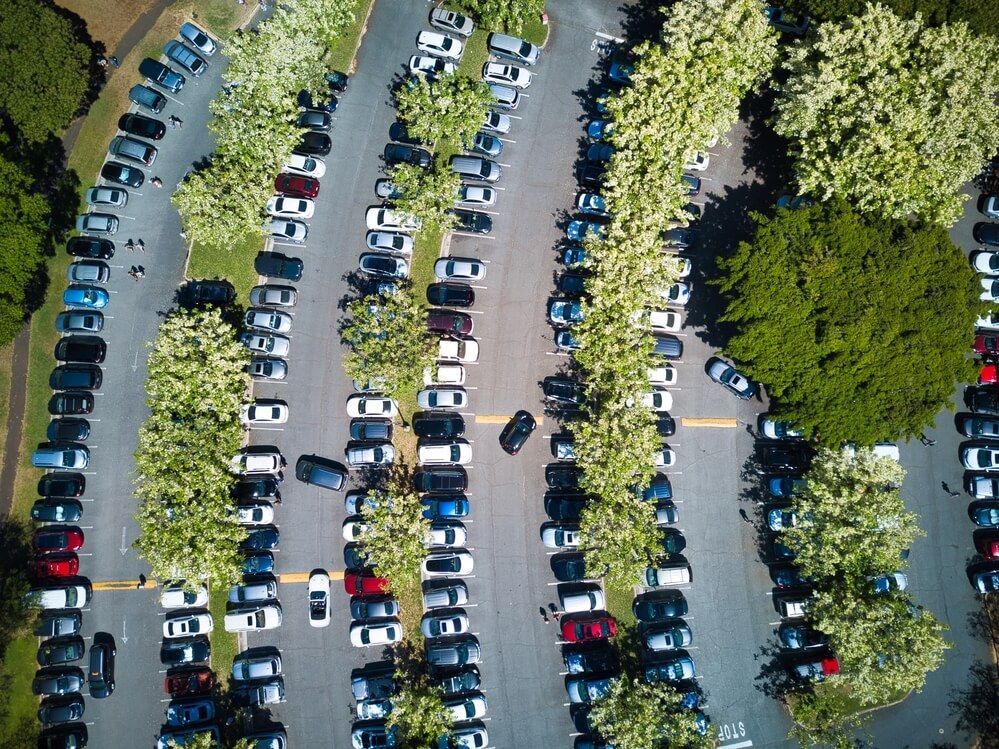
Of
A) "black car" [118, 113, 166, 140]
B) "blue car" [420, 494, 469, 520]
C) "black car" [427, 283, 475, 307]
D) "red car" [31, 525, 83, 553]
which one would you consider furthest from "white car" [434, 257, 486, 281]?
"red car" [31, 525, 83, 553]

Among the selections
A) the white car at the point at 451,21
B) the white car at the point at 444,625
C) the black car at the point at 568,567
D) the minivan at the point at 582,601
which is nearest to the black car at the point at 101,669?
the white car at the point at 444,625

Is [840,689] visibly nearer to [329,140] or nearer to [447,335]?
[447,335]

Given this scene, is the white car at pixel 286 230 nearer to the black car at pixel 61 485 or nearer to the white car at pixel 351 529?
the white car at pixel 351 529

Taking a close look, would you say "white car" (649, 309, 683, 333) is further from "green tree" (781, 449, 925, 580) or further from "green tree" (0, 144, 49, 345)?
"green tree" (0, 144, 49, 345)

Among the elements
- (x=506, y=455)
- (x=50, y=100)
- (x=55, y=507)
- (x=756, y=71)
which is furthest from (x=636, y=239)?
(x=55, y=507)

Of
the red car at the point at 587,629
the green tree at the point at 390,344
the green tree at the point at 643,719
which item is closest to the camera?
the green tree at the point at 643,719
